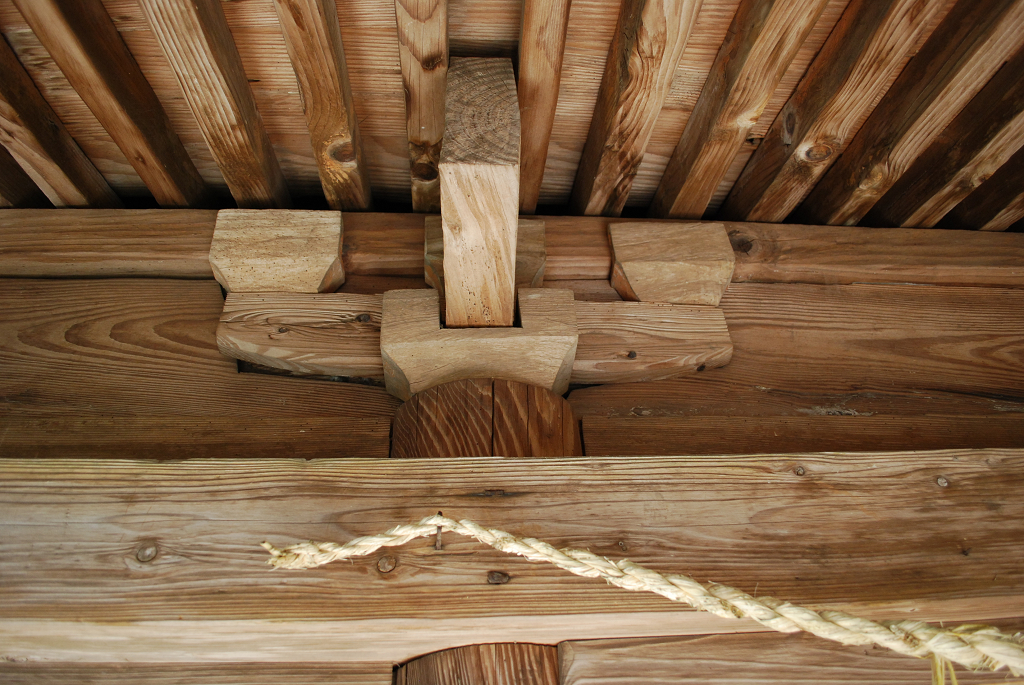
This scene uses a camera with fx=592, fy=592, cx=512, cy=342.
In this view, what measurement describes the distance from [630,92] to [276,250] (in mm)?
→ 1009

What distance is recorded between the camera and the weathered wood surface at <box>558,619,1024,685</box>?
128 centimetres

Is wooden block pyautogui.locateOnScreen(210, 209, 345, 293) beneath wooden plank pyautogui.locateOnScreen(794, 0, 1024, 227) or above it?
beneath

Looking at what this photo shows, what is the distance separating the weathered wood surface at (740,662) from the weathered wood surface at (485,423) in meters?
0.44

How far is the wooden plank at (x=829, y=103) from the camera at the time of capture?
137 cm

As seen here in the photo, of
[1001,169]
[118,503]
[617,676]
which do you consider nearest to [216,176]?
[118,503]

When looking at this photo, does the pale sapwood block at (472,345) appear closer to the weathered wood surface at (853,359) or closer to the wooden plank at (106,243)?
the weathered wood surface at (853,359)

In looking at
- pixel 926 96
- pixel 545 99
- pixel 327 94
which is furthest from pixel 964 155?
pixel 327 94

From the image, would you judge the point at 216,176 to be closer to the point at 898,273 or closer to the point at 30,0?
the point at 30,0

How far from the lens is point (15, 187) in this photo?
172 centimetres

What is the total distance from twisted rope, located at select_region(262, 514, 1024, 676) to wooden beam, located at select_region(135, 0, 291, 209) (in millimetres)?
1042

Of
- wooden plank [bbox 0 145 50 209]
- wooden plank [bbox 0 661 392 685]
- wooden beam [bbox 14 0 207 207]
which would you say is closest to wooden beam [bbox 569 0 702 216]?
wooden beam [bbox 14 0 207 207]

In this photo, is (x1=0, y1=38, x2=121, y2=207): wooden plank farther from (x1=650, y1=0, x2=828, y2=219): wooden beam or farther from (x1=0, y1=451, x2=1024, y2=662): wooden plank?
(x1=650, y1=0, x2=828, y2=219): wooden beam

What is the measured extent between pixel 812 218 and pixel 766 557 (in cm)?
125

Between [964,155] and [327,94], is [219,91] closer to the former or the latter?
[327,94]
